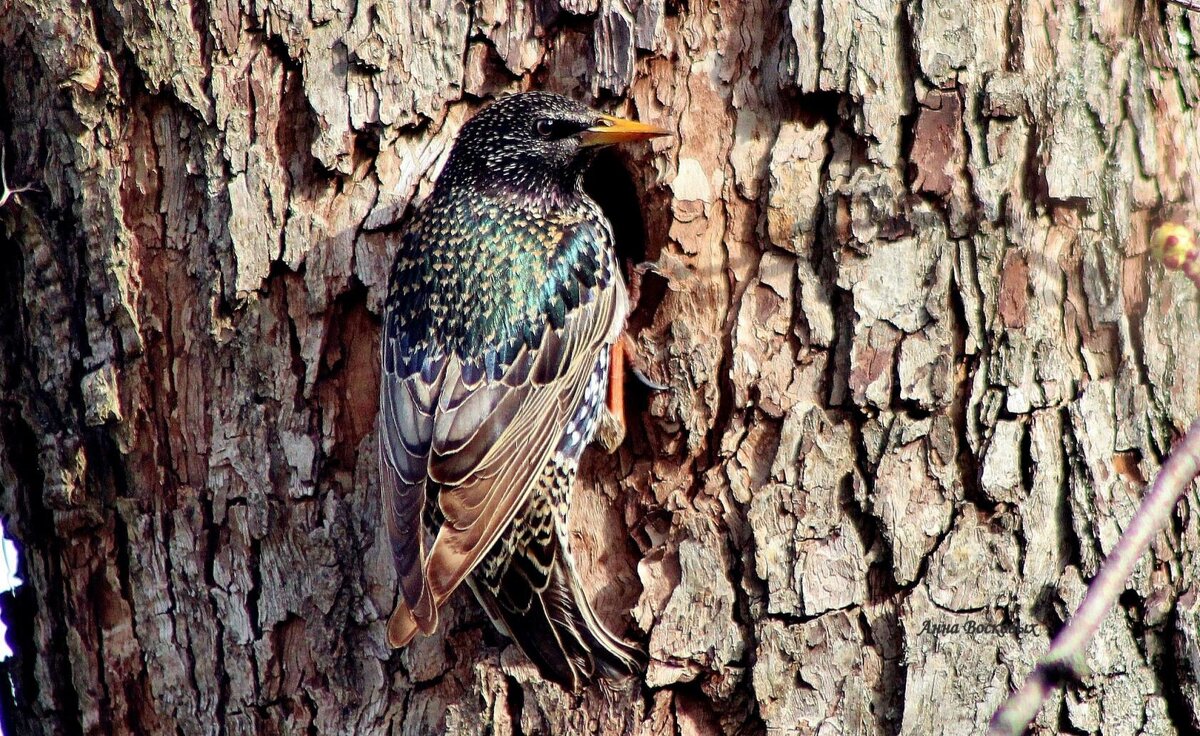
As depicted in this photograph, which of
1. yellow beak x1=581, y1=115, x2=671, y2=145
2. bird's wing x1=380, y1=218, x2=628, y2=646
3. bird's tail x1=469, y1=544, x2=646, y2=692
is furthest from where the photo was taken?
yellow beak x1=581, y1=115, x2=671, y2=145

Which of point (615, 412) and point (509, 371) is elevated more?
point (509, 371)

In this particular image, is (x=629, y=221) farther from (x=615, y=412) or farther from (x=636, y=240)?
(x=615, y=412)

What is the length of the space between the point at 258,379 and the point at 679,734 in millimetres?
1518

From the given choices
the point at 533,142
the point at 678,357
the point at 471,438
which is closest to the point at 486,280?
the point at 533,142

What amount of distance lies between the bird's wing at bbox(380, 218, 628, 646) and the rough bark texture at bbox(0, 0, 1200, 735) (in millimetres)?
191

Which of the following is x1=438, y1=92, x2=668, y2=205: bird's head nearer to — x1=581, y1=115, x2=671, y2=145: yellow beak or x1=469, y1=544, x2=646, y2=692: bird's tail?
x1=581, y1=115, x2=671, y2=145: yellow beak

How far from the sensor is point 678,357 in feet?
11.3

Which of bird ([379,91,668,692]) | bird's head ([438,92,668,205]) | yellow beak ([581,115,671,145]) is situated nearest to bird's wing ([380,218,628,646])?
bird ([379,91,668,692])

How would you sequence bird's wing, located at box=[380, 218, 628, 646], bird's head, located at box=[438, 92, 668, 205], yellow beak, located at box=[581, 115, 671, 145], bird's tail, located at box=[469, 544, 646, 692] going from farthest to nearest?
1. bird's head, located at box=[438, 92, 668, 205]
2. yellow beak, located at box=[581, 115, 671, 145]
3. bird's tail, located at box=[469, 544, 646, 692]
4. bird's wing, located at box=[380, 218, 628, 646]

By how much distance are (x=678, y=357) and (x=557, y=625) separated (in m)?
0.81

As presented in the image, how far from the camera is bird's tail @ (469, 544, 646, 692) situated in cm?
323

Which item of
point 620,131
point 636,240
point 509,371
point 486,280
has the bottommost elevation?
point 509,371

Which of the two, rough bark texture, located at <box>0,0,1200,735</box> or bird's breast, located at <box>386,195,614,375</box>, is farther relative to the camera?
bird's breast, located at <box>386,195,614,375</box>

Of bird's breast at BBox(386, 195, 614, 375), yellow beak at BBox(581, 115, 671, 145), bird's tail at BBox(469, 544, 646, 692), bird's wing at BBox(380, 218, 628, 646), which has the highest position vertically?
yellow beak at BBox(581, 115, 671, 145)
